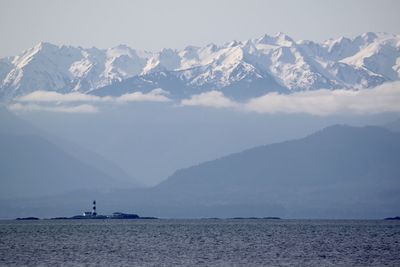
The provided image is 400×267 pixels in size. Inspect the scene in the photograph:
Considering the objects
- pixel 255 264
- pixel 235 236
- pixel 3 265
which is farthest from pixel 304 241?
pixel 3 265

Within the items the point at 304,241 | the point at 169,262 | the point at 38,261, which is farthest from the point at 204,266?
the point at 304,241

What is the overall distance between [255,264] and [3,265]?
28244 millimetres

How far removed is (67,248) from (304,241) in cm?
3993

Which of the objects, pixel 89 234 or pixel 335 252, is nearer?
pixel 335 252

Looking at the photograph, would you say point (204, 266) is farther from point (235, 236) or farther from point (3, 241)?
point (235, 236)

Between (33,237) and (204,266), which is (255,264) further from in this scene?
(33,237)

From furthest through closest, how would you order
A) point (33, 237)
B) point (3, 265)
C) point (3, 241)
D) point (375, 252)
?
point (33, 237), point (3, 241), point (375, 252), point (3, 265)

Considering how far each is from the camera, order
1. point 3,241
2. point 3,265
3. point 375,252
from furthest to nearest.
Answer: point 3,241 → point 375,252 → point 3,265

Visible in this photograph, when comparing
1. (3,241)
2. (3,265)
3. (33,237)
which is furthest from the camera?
(33,237)

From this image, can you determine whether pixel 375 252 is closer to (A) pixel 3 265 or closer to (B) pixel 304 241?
(B) pixel 304 241

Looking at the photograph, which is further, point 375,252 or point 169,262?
point 375,252

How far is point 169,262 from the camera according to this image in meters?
125

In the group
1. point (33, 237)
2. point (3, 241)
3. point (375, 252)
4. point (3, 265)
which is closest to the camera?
point (3, 265)

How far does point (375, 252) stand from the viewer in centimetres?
14238
